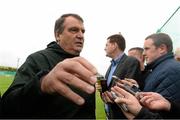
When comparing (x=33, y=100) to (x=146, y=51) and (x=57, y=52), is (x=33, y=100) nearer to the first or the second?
(x=57, y=52)

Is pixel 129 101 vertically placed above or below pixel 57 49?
below

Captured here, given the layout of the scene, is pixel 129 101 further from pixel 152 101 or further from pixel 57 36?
pixel 57 36

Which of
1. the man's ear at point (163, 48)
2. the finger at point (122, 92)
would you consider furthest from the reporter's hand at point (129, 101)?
the man's ear at point (163, 48)

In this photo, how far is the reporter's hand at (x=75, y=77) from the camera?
1241 millimetres

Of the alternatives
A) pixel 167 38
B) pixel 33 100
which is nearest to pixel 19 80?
pixel 33 100

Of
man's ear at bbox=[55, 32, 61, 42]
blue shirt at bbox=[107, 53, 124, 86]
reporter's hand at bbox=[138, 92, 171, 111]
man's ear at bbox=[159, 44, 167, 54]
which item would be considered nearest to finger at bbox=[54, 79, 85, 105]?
reporter's hand at bbox=[138, 92, 171, 111]

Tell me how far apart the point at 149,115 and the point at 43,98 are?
99cm

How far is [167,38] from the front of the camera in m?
4.82

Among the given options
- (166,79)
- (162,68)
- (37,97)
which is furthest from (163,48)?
(37,97)

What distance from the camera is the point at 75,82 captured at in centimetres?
126

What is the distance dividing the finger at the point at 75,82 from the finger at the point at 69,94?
2 cm

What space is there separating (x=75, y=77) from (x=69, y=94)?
0.23 feet

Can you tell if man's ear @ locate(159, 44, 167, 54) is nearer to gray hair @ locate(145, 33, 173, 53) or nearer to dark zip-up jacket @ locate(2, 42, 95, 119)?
gray hair @ locate(145, 33, 173, 53)

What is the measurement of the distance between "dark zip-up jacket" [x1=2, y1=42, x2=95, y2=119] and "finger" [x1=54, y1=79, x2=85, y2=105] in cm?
35
